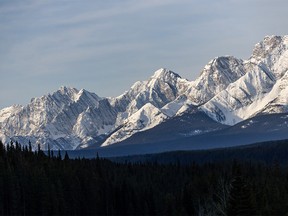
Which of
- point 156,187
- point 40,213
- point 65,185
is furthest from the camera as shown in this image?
point 156,187

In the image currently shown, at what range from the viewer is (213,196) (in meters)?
166

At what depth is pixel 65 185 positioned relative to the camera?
541 feet

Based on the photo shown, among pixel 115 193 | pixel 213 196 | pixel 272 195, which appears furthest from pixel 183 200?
pixel 272 195

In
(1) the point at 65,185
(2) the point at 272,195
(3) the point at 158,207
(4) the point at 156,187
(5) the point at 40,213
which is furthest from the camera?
(4) the point at 156,187

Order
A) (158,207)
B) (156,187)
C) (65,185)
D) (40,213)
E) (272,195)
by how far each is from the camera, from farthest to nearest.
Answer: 1. (156,187)
2. (158,207)
3. (65,185)
4. (40,213)
5. (272,195)

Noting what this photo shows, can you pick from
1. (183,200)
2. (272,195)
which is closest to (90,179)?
(183,200)

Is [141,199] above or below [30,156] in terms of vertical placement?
below

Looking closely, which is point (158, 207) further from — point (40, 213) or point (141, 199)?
point (40, 213)

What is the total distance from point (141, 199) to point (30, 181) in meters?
36.3

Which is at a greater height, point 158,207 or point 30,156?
point 30,156

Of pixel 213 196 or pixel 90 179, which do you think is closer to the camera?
pixel 213 196

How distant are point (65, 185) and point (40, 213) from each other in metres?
18.5

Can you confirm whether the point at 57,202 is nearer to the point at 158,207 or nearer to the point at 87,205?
the point at 87,205

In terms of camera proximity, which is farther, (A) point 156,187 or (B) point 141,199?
(A) point 156,187
